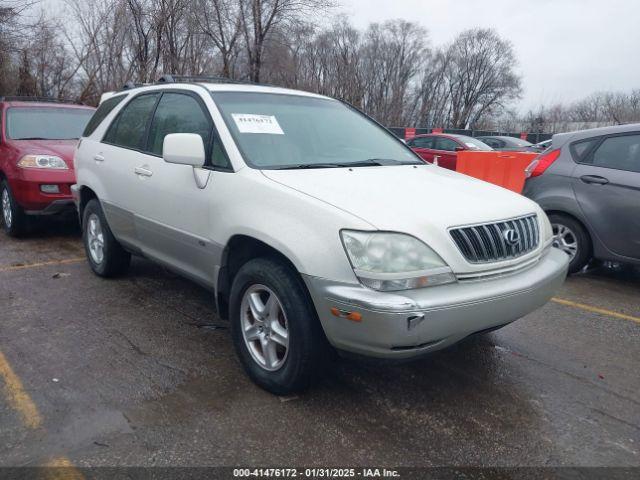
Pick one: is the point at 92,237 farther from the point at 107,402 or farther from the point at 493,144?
the point at 493,144

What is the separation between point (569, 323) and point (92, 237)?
4.33 metres

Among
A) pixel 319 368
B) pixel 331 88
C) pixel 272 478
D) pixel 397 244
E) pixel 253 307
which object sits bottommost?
pixel 272 478

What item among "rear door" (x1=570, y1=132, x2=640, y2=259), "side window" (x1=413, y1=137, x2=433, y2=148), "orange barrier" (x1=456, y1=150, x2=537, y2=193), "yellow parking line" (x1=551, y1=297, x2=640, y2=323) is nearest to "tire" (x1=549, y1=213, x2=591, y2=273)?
"rear door" (x1=570, y1=132, x2=640, y2=259)

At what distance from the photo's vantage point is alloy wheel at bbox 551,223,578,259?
5355 millimetres

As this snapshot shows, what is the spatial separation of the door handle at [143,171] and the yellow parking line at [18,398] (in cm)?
156

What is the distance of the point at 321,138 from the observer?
143 inches

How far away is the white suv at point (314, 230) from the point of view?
246 centimetres

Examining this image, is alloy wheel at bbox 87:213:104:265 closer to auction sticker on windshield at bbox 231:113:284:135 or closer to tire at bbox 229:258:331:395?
auction sticker on windshield at bbox 231:113:284:135

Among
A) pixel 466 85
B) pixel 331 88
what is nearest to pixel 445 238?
pixel 331 88

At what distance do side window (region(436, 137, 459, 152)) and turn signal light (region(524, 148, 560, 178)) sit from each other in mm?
8740

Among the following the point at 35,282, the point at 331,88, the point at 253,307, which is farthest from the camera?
the point at 331,88

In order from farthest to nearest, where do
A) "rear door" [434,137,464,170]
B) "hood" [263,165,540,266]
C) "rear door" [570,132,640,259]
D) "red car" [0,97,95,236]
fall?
"rear door" [434,137,464,170] → "red car" [0,97,95,236] → "rear door" [570,132,640,259] → "hood" [263,165,540,266]

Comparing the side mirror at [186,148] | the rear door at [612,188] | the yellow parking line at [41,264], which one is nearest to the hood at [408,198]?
the side mirror at [186,148]

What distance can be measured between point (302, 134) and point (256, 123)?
337 mm
